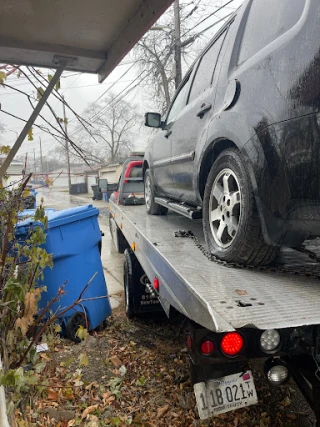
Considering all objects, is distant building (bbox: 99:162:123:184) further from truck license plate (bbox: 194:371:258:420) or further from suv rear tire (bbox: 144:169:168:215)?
truck license plate (bbox: 194:371:258:420)

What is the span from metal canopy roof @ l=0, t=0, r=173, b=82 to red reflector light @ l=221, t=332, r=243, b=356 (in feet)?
5.39

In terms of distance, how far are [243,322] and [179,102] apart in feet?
10.3

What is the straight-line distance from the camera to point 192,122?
326 centimetres

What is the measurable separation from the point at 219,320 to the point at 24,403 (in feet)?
4.65

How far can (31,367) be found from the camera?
90.5 inches

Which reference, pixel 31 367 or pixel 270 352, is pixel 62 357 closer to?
pixel 31 367

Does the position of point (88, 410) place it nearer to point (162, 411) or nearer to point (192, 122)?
point (162, 411)

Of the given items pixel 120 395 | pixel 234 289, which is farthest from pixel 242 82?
pixel 120 395

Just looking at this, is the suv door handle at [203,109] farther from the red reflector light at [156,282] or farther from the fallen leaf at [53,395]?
the fallen leaf at [53,395]

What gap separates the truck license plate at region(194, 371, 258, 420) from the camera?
1975 mm

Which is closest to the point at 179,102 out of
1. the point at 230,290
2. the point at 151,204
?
the point at 151,204

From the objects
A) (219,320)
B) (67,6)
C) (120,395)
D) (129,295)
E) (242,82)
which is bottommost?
(120,395)

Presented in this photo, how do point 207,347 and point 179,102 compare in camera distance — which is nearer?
point 207,347

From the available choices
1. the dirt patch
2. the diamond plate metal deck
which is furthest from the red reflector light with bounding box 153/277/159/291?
the dirt patch
